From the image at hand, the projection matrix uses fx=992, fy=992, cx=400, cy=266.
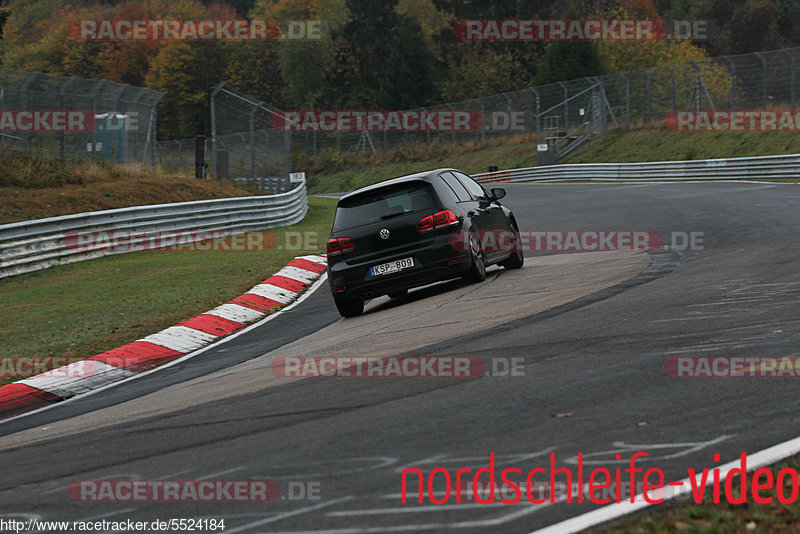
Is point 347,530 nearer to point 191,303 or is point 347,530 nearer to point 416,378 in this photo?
point 416,378

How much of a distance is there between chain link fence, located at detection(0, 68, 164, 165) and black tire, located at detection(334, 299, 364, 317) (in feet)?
47.3

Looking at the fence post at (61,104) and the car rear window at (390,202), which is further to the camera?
the fence post at (61,104)

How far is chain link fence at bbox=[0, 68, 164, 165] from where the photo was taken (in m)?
23.5

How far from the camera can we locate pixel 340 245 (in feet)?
39.1

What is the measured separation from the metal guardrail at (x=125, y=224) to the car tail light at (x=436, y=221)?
9615 millimetres

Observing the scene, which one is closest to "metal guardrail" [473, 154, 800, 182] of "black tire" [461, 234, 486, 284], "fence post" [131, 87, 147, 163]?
"fence post" [131, 87, 147, 163]

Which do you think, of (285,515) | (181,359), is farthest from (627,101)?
(285,515)

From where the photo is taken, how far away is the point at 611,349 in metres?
7.20

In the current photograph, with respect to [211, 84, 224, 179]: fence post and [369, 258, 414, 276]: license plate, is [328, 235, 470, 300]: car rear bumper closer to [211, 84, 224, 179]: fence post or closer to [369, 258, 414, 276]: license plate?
[369, 258, 414, 276]: license plate

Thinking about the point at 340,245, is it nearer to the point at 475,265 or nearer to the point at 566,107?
the point at 475,265

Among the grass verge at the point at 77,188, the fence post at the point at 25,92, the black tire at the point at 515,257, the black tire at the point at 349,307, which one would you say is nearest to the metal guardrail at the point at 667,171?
the grass verge at the point at 77,188

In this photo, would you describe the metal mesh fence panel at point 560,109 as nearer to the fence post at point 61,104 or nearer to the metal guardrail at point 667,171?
the metal guardrail at point 667,171

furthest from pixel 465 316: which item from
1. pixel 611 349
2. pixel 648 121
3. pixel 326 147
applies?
pixel 326 147

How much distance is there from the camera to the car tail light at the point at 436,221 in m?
11.7
